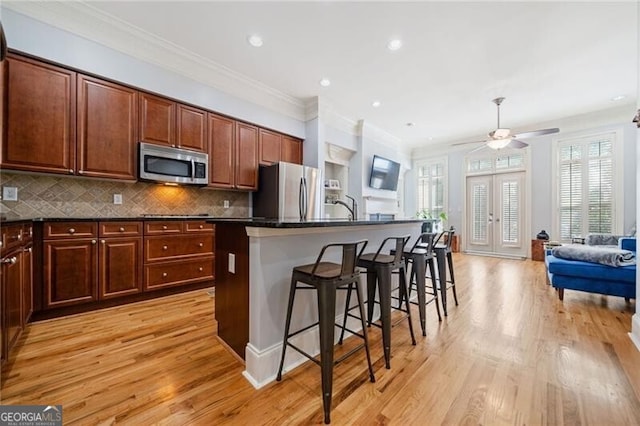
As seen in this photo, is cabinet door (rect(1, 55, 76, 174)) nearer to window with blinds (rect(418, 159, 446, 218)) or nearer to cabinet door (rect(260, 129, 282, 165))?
cabinet door (rect(260, 129, 282, 165))

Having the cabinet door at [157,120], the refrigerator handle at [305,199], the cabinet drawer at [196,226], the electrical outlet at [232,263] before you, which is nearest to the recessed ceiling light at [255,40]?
the cabinet door at [157,120]

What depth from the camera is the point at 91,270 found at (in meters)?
2.59

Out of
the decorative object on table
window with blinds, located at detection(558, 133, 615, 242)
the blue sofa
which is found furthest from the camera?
the decorative object on table

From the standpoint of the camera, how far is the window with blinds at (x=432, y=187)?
7395 millimetres

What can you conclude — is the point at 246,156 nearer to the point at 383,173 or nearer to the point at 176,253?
the point at 176,253

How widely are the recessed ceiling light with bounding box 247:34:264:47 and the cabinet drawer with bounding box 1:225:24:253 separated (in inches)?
106

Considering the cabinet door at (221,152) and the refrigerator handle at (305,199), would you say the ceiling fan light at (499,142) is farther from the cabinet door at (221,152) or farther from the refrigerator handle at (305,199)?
the cabinet door at (221,152)

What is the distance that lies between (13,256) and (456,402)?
2858 millimetres

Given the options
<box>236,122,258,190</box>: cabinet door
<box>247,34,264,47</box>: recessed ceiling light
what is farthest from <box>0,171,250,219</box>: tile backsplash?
<box>247,34,264,47</box>: recessed ceiling light

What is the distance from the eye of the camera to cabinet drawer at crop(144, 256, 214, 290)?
296cm

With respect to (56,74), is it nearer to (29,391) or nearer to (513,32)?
(29,391)

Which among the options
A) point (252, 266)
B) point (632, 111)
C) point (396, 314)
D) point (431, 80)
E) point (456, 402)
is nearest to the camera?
point (456, 402)

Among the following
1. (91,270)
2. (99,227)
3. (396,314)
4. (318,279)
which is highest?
(99,227)

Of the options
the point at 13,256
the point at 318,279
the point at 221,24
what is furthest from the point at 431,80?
the point at 13,256
